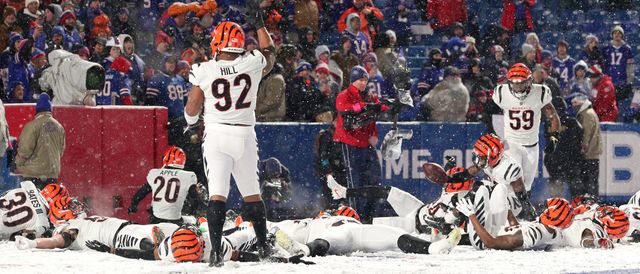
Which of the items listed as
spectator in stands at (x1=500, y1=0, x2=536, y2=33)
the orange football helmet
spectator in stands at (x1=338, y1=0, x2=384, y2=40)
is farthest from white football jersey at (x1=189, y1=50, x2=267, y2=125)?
spectator in stands at (x1=500, y1=0, x2=536, y2=33)

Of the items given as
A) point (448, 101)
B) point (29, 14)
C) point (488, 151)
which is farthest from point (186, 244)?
point (29, 14)

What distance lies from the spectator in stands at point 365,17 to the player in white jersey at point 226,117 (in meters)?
9.42

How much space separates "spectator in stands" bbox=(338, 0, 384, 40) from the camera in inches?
761

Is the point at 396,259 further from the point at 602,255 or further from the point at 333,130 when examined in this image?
the point at 333,130

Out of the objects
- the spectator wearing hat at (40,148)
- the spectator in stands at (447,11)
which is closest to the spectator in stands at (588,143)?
the spectator in stands at (447,11)

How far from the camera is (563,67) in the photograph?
66.4ft

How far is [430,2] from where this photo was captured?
21469mm

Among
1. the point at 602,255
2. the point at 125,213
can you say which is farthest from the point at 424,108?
the point at 602,255

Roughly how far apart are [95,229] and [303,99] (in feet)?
18.2

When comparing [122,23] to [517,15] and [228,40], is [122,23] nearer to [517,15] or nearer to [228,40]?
[517,15]

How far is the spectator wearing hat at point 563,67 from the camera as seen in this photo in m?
20.1

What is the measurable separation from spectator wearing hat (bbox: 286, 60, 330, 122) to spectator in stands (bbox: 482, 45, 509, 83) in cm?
389

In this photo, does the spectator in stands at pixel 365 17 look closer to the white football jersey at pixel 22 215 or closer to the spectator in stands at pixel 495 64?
the spectator in stands at pixel 495 64

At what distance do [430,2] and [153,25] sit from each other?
5402mm
